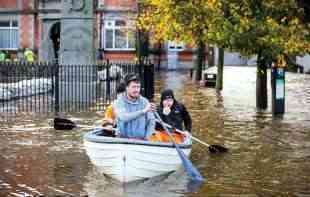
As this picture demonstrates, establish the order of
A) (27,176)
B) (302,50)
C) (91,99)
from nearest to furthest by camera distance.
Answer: (27,176) → (302,50) → (91,99)

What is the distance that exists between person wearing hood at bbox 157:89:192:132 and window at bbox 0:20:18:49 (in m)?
48.3

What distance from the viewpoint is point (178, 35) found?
76.3 ft

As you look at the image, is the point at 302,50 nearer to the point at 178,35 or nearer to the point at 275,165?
the point at 178,35

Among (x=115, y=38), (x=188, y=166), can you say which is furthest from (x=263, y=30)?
(x=115, y=38)

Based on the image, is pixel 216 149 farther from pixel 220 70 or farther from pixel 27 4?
pixel 27 4

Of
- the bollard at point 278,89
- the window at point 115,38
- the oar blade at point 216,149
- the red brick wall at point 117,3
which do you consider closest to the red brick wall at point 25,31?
the window at point 115,38

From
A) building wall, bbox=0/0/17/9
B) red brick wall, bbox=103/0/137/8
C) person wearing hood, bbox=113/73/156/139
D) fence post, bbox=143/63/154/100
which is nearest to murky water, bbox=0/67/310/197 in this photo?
person wearing hood, bbox=113/73/156/139

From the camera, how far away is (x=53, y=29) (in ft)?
192

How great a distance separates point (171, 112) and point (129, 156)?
2.18 metres

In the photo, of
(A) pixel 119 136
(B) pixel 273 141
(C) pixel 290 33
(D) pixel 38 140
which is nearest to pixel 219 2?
(C) pixel 290 33

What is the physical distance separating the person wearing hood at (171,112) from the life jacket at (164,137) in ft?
1.82

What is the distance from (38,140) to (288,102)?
12.9 metres

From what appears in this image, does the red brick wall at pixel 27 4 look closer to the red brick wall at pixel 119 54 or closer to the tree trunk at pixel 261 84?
the red brick wall at pixel 119 54

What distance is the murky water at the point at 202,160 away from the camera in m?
11.2
